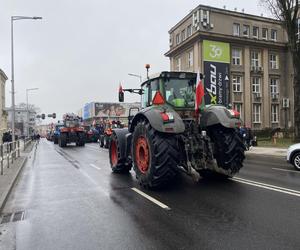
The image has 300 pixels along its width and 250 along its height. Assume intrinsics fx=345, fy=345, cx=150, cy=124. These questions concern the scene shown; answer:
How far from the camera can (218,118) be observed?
8.40 meters

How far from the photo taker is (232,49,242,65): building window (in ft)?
134

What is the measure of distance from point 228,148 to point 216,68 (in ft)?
104

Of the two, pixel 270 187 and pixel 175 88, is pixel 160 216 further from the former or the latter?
pixel 175 88

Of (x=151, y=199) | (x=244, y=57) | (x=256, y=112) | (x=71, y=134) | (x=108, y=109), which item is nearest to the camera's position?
(x=151, y=199)

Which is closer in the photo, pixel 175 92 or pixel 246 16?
pixel 175 92

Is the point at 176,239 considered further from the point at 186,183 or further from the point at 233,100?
the point at 233,100

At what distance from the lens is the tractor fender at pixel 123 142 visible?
10236mm

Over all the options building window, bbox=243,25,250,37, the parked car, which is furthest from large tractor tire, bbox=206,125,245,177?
building window, bbox=243,25,250,37

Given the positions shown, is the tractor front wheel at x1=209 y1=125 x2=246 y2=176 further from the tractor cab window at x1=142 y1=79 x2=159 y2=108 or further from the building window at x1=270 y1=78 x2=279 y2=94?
the building window at x1=270 y1=78 x2=279 y2=94

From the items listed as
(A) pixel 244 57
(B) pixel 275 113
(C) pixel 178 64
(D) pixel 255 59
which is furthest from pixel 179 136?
(B) pixel 275 113

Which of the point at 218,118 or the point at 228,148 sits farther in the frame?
the point at 228,148

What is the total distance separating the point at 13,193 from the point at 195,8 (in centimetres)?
3493

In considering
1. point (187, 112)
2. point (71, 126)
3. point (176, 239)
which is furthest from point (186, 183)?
point (71, 126)

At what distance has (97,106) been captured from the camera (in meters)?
92.6
